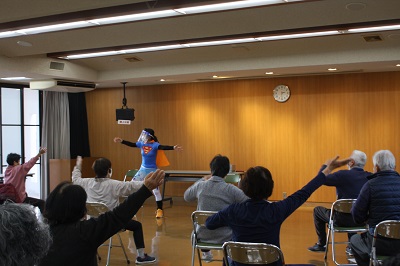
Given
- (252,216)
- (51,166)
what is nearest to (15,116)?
(51,166)

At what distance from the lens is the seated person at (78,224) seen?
222cm

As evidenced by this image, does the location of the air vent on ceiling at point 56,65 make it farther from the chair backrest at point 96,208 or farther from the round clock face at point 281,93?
the round clock face at point 281,93

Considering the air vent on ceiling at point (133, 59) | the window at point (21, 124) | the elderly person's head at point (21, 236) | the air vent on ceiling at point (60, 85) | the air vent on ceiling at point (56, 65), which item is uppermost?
the air vent on ceiling at point (133, 59)

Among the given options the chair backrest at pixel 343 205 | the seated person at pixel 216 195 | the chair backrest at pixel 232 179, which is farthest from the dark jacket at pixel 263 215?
the chair backrest at pixel 232 179

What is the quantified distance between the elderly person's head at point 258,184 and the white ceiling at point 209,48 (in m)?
2.27

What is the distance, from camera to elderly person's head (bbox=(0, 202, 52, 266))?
1.17m

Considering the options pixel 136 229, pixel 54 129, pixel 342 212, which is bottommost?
pixel 136 229

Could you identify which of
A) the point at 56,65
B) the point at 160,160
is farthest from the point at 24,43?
the point at 160,160

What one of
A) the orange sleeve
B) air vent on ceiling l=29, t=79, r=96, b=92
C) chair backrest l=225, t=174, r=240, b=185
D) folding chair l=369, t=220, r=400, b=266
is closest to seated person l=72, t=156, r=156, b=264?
folding chair l=369, t=220, r=400, b=266

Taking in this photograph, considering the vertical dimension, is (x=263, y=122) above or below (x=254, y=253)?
above

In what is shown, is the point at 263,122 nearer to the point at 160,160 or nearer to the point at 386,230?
the point at 160,160

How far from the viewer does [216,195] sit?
4.18m

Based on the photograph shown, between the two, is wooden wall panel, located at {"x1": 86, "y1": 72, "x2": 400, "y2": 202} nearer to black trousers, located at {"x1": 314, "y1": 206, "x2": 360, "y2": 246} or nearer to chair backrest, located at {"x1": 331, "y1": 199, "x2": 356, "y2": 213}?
black trousers, located at {"x1": 314, "y1": 206, "x2": 360, "y2": 246}

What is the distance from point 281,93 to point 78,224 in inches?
298
